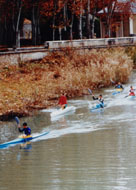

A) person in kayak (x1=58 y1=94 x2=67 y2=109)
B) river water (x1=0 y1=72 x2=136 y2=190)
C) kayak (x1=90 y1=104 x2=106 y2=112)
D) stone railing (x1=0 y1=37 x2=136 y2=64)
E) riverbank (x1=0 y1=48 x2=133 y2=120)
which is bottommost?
river water (x1=0 y1=72 x2=136 y2=190)

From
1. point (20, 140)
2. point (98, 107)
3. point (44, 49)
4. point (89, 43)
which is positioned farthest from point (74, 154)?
point (89, 43)

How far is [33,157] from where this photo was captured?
73.0 feet

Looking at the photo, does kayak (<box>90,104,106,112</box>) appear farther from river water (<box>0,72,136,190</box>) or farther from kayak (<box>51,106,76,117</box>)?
kayak (<box>51,106,76,117</box>)

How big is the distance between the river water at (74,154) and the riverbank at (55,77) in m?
1.80

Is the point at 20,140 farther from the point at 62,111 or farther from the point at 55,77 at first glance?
the point at 55,77

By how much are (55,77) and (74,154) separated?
67.0 feet

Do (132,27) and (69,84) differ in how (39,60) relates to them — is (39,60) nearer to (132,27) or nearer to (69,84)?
(69,84)

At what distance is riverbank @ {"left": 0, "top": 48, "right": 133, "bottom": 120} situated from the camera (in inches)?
1332

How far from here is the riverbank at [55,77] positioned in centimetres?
3384

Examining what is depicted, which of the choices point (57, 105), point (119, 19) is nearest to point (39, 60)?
point (57, 105)

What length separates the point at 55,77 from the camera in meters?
42.4

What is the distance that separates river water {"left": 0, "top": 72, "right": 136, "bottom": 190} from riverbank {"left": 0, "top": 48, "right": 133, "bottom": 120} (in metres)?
1.80

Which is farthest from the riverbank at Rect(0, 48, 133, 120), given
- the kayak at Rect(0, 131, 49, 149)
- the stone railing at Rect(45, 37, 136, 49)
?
the kayak at Rect(0, 131, 49, 149)

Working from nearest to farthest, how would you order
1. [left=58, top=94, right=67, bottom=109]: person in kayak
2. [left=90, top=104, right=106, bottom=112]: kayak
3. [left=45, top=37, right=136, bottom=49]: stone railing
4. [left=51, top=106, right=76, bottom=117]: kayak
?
[left=51, top=106, right=76, bottom=117]: kayak → [left=58, top=94, right=67, bottom=109]: person in kayak → [left=90, top=104, right=106, bottom=112]: kayak → [left=45, top=37, right=136, bottom=49]: stone railing
